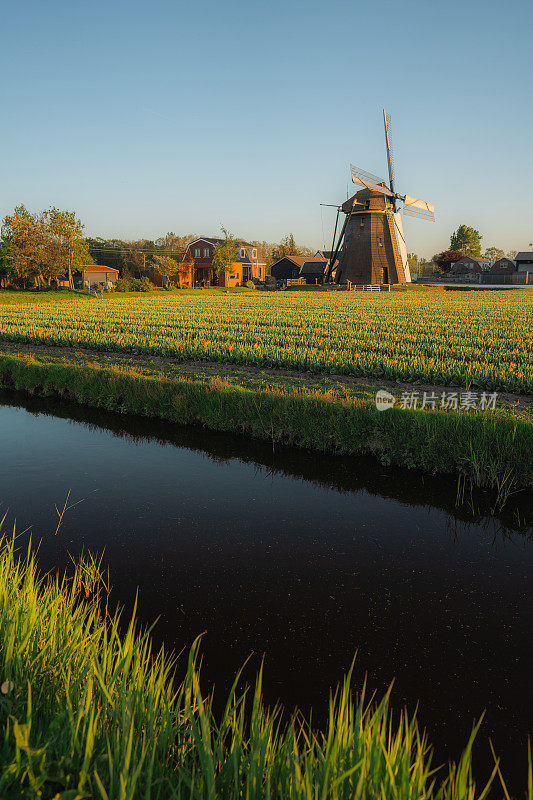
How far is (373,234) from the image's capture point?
55.0 meters

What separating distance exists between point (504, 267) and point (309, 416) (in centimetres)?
9678

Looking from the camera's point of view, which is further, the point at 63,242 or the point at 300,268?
the point at 300,268

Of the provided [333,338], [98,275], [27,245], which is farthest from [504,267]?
[333,338]

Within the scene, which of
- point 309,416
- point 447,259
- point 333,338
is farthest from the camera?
point 447,259

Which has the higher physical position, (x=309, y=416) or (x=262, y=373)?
(x=262, y=373)

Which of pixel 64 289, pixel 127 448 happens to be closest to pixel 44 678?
pixel 127 448

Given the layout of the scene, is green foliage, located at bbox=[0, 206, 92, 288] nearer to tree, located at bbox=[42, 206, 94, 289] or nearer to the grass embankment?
tree, located at bbox=[42, 206, 94, 289]

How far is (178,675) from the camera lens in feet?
13.2

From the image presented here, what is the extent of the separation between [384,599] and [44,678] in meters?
3.20

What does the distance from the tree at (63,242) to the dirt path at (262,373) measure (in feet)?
131

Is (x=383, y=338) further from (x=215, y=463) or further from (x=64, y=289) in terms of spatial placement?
(x=64, y=289)

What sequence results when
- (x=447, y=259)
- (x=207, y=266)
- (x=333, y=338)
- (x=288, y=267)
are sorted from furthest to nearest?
1. (x=447, y=259)
2. (x=288, y=267)
3. (x=207, y=266)
4. (x=333, y=338)

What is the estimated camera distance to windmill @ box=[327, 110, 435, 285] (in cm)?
5500

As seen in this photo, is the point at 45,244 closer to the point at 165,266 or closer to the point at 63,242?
the point at 63,242
